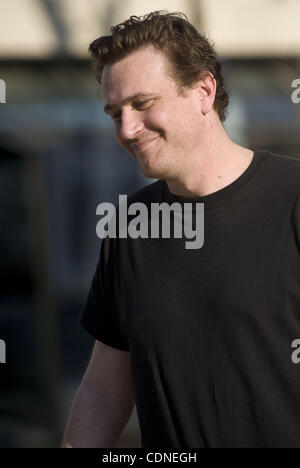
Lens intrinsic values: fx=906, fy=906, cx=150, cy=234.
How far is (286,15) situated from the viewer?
Answer: 660 cm

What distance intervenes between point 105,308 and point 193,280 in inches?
14.0

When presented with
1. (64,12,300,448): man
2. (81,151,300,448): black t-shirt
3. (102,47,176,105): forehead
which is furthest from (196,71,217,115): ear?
(81,151,300,448): black t-shirt

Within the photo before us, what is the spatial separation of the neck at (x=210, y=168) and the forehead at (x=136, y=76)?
7.5 inches

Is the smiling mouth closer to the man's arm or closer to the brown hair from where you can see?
the brown hair

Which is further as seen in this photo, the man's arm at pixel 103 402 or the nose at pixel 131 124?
the man's arm at pixel 103 402

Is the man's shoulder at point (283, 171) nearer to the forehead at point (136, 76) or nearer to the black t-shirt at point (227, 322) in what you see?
the black t-shirt at point (227, 322)

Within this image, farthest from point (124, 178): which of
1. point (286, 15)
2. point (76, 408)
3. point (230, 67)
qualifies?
point (76, 408)

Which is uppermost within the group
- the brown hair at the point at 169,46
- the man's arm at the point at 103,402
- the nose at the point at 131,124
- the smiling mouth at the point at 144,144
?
the brown hair at the point at 169,46

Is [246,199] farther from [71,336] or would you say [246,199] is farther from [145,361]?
[71,336]

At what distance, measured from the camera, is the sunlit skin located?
248 cm

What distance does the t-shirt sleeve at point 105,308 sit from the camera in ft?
8.69

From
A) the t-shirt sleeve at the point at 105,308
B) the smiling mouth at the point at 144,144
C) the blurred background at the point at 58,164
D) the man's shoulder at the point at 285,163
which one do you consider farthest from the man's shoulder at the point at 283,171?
the blurred background at the point at 58,164

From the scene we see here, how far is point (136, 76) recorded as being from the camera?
2479 mm
